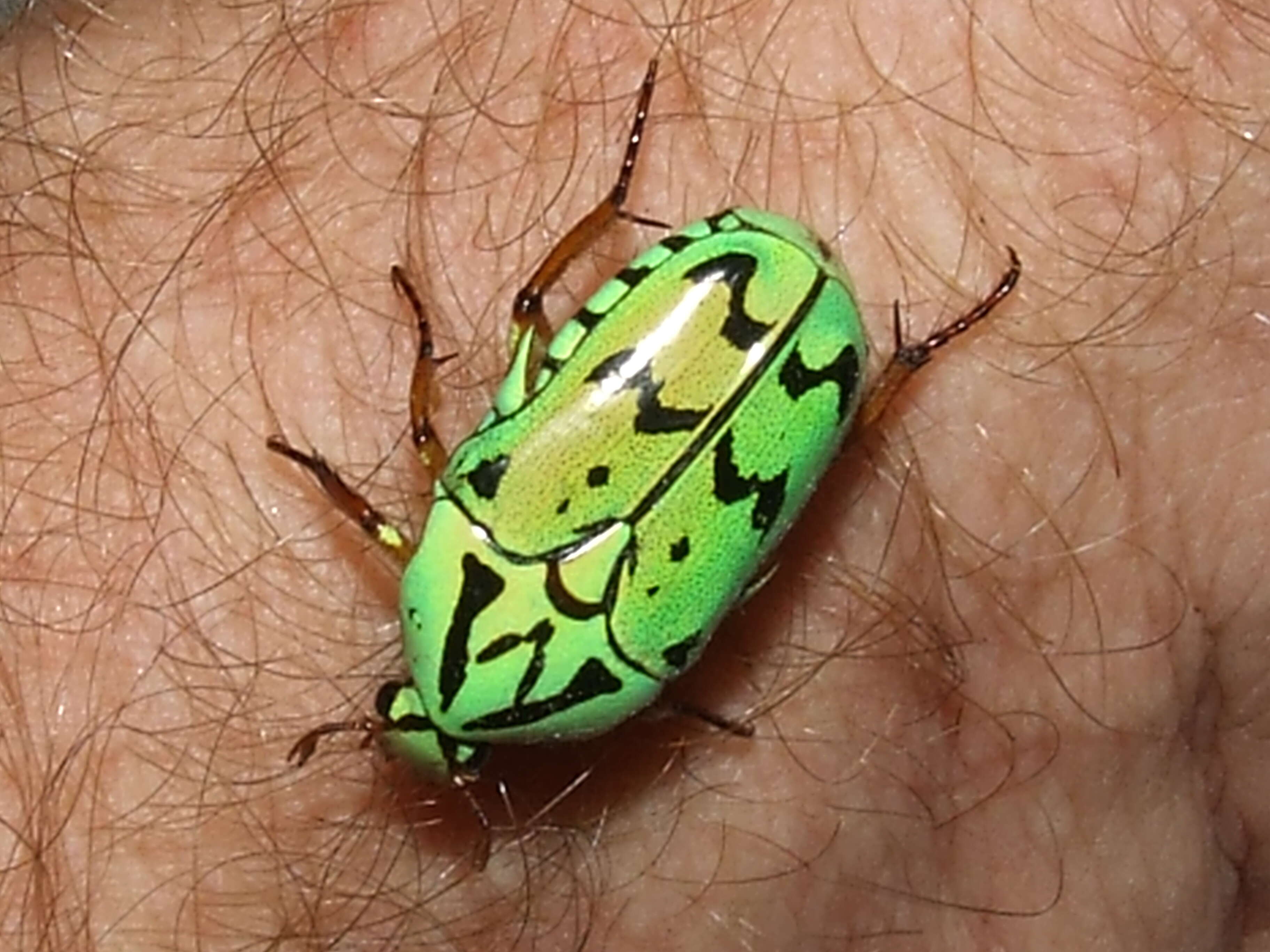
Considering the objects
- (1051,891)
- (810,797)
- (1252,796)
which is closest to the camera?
(810,797)

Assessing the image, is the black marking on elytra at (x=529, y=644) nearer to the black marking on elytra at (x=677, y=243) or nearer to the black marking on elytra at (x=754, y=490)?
the black marking on elytra at (x=754, y=490)

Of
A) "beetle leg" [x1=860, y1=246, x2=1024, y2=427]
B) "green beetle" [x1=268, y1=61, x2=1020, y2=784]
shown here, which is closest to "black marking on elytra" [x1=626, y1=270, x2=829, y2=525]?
"green beetle" [x1=268, y1=61, x2=1020, y2=784]

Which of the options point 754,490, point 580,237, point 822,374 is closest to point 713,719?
point 754,490

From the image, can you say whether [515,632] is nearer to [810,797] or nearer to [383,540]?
[383,540]

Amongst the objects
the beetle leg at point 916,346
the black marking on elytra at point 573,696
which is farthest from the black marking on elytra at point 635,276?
the black marking on elytra at point 573,696

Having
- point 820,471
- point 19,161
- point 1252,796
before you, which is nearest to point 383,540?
point 820,471

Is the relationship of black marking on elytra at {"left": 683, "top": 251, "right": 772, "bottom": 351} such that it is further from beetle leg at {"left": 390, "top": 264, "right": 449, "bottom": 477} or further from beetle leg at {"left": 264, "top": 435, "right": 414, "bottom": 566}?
beetle leg at {"left": 264, "top": 435, "right": 414, "bottom": 566}

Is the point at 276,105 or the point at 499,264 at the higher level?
the point at 276,105
